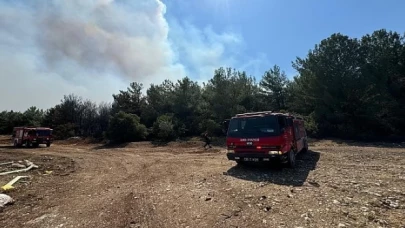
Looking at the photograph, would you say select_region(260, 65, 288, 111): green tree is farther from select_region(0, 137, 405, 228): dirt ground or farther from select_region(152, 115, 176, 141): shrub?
select_region(0, 137, 405, 228): dirt ground

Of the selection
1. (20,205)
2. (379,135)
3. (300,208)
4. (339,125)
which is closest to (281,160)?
(300,208)

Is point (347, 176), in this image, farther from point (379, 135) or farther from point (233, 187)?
point (379, 135)

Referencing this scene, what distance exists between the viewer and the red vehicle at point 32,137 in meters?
29.4

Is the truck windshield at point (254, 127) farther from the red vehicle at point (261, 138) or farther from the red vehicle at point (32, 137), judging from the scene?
the red vehicle at point (32, 137)

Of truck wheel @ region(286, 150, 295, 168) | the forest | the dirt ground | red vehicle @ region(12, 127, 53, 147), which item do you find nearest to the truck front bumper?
the dirt ground

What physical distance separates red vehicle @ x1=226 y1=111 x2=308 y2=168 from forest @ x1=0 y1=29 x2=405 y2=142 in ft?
57.8

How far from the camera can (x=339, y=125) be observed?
85.8 ft

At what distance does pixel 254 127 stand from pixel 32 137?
28312 millimetres

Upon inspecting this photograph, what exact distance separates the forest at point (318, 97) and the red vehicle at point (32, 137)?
6.50 meters

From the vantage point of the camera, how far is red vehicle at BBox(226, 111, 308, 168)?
33.5 feet

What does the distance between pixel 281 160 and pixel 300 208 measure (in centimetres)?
415

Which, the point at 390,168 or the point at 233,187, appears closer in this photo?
the point at 233,187

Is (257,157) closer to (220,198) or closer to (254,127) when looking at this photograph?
(254,127)

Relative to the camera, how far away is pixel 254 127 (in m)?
10.9
